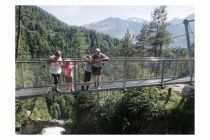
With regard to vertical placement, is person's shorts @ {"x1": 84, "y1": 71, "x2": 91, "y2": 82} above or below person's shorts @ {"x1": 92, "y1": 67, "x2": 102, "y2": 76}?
below

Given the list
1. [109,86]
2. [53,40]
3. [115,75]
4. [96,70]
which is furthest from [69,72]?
[53,40]

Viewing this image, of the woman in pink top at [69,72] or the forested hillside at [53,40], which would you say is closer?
the woman in pink top at [69,72]

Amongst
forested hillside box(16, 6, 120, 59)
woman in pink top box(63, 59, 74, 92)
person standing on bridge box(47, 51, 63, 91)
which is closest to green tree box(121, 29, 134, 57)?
forested hillside box(16, 6, 120, 59)

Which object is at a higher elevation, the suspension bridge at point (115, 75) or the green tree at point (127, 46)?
the green tree at point (127, 46)

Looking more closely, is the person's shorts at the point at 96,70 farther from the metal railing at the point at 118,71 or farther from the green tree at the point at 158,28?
the green tree at the point at 158,28

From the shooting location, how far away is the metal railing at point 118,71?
13.8 meters

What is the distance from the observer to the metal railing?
13.8m

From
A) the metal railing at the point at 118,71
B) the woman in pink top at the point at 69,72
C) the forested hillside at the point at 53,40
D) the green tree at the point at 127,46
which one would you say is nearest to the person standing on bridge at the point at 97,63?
the metal railing at the point at 118,71

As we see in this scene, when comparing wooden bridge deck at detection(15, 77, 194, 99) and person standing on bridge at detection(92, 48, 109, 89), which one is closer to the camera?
wooden bridge deck at detection(15, 77, 194, 99)

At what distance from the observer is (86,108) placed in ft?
87.7

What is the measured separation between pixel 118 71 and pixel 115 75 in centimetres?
20

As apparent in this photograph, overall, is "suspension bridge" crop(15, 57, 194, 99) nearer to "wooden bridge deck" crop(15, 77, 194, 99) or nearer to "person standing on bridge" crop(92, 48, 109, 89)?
"wooden bridge deck" crop(15, 77, 194, 99)

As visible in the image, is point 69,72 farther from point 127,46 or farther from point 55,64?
point 127,46

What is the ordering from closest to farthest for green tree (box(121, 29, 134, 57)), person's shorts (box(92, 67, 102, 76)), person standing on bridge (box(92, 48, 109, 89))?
person standing on bridge (box(92, 48, 109, 89)) < person's shorts (box(92, 67, 102, 76)) < green tree (box(121, 29, 134, 57))
